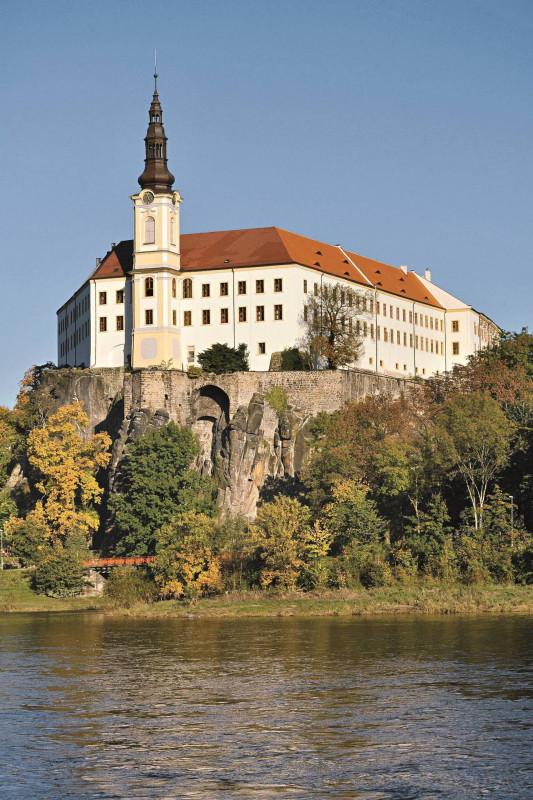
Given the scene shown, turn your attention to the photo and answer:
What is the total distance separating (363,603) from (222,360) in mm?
32245

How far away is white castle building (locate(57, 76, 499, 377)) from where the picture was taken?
106 metres

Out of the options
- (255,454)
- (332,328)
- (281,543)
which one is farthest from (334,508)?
(332,328)

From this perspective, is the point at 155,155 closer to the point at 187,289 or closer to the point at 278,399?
the point at 187,289

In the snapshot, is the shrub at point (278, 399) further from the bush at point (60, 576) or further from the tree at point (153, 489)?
the bush at point (60, 576)

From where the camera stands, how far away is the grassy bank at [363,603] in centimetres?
7375

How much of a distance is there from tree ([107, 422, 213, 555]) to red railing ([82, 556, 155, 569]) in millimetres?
829

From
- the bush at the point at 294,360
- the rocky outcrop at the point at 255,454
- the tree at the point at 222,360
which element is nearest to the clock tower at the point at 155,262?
the tree at the point at 222,360

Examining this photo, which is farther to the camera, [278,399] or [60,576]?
[278,399]

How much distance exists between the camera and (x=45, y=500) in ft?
327

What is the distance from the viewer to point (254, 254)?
362 ft

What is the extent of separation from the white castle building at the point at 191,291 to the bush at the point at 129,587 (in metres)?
21.6

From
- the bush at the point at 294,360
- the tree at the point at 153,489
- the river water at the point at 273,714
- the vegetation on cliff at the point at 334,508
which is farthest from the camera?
the bush at the point at 294,360

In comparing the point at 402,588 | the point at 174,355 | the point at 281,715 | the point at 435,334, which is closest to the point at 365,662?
the point at 281,715

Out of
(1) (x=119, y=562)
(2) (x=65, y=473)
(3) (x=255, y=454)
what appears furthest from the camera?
(3) (x=255, y=454)
